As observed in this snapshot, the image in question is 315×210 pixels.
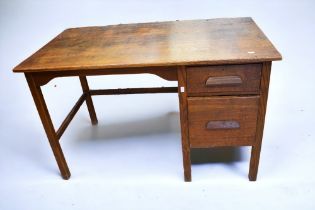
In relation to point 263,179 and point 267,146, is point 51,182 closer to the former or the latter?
point 263,179

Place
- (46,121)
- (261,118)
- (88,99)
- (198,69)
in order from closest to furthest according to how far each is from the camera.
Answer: (198,69) < (261,118) < (46,121) < (88,99)

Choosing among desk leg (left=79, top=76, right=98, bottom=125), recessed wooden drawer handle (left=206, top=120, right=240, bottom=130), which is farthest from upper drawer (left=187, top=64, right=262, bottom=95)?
desk leg (left=79, top=76, right=98, bottom=125)

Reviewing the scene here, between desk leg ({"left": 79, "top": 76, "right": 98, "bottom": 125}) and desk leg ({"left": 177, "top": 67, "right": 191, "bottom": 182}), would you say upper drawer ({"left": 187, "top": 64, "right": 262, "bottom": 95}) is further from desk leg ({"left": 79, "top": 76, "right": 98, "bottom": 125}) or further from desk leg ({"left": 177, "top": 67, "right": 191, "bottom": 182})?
desk leg ({"left": 79, "top": 76, "right": 98, "bottom": 125})

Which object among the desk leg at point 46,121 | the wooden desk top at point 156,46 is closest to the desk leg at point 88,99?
the wooden desk top at point 156,46

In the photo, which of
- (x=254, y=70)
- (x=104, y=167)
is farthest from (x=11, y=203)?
(x=254, y=70)

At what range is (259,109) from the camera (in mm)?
1294

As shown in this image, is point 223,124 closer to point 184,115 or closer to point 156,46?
point 184,115

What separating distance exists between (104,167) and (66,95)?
118 centimetres

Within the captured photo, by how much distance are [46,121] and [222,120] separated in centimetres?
92

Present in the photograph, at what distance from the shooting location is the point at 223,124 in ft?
→ 4.50

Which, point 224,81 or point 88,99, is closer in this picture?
point 224,81

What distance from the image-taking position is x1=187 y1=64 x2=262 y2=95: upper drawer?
1.20m

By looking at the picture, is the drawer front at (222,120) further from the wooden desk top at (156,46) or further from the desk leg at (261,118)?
the wooden desk top at (156,46)

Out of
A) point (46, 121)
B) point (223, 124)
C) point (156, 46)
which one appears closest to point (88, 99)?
point (46, 121)
